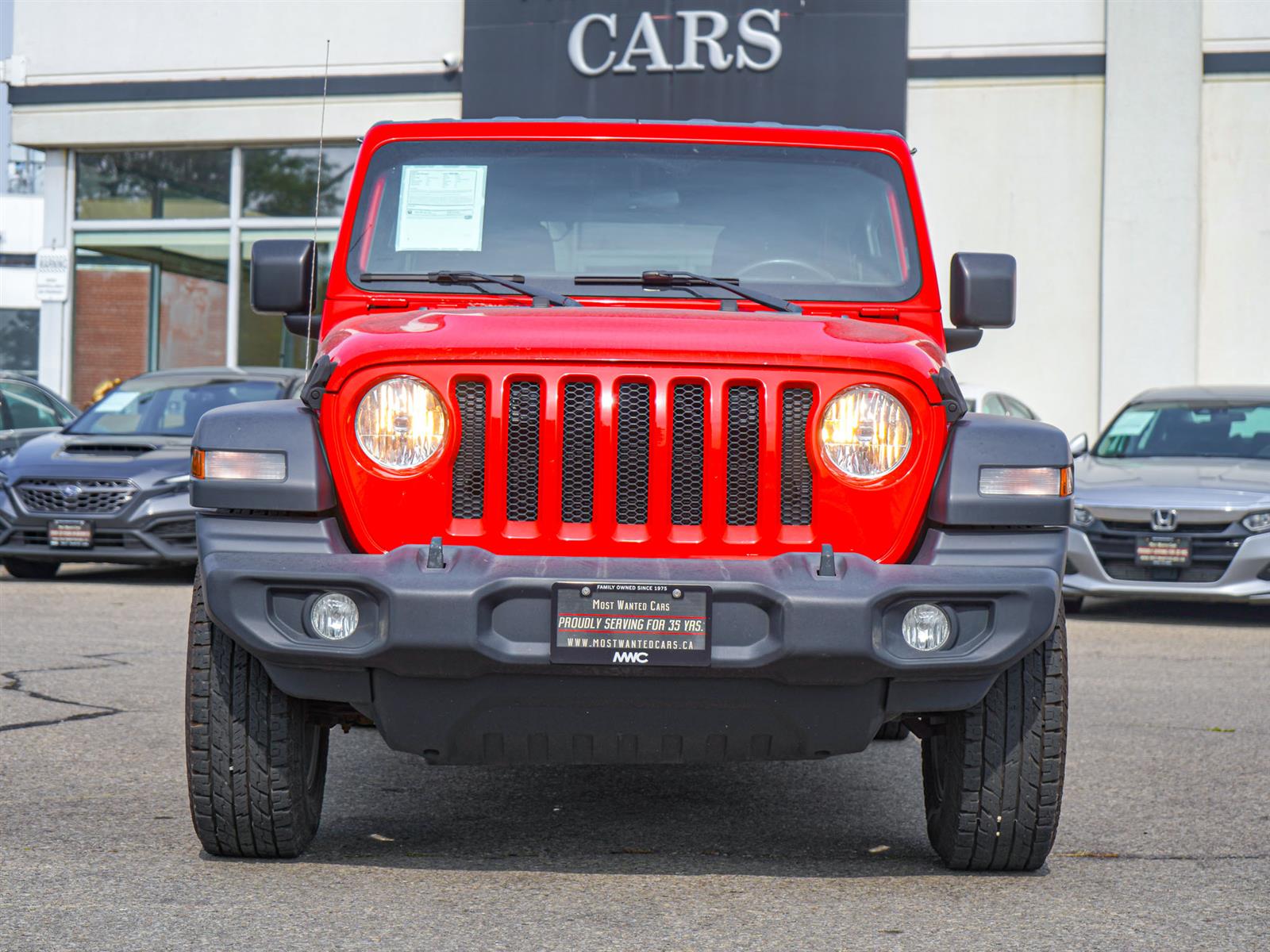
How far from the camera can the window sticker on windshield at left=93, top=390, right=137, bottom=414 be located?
13.6 m

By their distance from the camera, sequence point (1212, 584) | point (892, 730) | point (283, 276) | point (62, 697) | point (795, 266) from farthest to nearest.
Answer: point (1212, 584), point (62, 697), point (283, 276), point (795, 266), point (892, 730)

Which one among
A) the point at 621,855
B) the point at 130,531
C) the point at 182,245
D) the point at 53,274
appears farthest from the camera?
the point at 53,274

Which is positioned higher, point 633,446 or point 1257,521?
point 633,446

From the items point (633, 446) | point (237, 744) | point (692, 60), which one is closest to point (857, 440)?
point (633, 446)

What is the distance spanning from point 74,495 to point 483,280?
795cm

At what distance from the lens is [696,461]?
13.7 feet

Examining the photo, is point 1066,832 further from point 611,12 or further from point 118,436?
point 611,12

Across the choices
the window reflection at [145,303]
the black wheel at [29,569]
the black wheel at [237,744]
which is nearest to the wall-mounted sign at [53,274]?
the window reflection at [145,303]

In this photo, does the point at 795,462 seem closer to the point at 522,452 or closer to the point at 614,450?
the point at 614,450

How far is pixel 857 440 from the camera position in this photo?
4.22 meters

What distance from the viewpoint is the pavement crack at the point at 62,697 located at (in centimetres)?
663

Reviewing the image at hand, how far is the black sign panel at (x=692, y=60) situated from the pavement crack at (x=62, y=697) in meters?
11.4

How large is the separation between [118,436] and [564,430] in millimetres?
9550

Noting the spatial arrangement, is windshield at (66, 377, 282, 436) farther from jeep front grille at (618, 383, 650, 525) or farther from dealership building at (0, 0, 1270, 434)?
jeep front grille at (618, 383, 650, 525)
